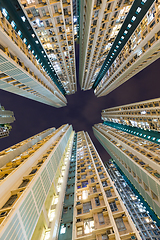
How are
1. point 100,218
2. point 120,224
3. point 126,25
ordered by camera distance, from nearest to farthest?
point 120,224 → point 100,218 → point 126,25

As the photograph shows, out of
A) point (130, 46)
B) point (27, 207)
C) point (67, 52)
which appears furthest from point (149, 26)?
point (27, 207)

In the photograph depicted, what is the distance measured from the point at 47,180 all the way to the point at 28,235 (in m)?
8.90

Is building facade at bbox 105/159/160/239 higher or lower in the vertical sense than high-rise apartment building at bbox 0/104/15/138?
lower

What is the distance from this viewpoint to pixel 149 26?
98.7 ft

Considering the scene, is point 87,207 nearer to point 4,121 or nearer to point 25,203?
point 25,203

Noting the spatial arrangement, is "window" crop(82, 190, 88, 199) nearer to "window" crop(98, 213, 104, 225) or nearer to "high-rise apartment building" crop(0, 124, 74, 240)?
"window" crop(98, 213, 104, 225)

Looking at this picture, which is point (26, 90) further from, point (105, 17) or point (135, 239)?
point (135, 239)

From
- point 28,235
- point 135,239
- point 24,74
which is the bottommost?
point 135,239

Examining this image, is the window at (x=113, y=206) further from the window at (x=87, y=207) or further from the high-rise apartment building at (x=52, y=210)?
the window at (x=87, y=207)

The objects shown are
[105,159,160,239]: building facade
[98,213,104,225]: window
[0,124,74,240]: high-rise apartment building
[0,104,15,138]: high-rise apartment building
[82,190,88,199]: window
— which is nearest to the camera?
[0,124,74,240]: high-rise apartment building

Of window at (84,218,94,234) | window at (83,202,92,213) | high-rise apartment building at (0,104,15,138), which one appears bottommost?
window at (84,218,94,234)

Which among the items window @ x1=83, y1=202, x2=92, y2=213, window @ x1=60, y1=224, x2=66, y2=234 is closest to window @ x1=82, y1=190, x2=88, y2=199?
window @ x1=83, y1=202, x2=92, y2=213

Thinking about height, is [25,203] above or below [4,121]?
below

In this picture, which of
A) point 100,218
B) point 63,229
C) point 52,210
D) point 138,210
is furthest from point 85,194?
point 138,210
